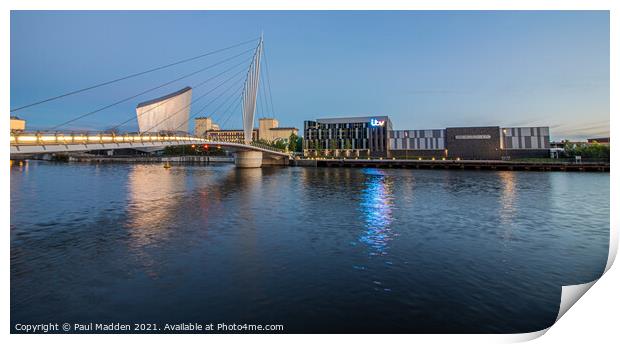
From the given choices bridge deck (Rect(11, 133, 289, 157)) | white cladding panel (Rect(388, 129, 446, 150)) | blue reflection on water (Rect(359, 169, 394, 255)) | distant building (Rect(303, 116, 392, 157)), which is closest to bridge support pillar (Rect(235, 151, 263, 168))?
distant building (Rect(303, 116, 392, 157))

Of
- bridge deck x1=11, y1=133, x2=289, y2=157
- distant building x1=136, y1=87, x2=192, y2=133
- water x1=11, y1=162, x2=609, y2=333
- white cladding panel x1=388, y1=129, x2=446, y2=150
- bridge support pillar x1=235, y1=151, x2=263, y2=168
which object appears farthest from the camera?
distant building x1=136, y1=87, x2=192, y2=133

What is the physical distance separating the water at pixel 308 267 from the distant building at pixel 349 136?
97.1 m

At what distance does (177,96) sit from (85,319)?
129965 millimetres

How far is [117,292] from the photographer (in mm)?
8266

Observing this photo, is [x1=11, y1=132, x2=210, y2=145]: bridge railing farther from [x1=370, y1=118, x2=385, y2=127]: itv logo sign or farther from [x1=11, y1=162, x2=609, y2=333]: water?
[x1=370, y1=118, x2=385, y2=127]: itv logo sign

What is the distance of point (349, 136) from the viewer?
4931 inches

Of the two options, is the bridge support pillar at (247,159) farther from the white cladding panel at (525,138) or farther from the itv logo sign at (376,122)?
the white cladding panel at (525,138)

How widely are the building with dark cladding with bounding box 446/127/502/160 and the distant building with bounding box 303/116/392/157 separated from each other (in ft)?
71.7

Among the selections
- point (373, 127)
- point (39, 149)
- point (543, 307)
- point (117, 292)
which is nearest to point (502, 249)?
point (543, 307)

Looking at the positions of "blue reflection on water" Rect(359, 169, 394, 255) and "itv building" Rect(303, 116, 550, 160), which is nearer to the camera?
"blue reflection on water" Rect(359, 169, 394, 255)

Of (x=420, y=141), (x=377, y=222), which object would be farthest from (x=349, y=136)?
(x=377, y=222)

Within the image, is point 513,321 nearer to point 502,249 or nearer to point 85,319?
point 502,249

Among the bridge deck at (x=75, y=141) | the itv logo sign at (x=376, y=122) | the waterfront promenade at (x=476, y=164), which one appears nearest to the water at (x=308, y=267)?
the bridge deck at (x=75, y=141)

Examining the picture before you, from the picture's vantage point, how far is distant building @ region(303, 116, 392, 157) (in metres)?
120
